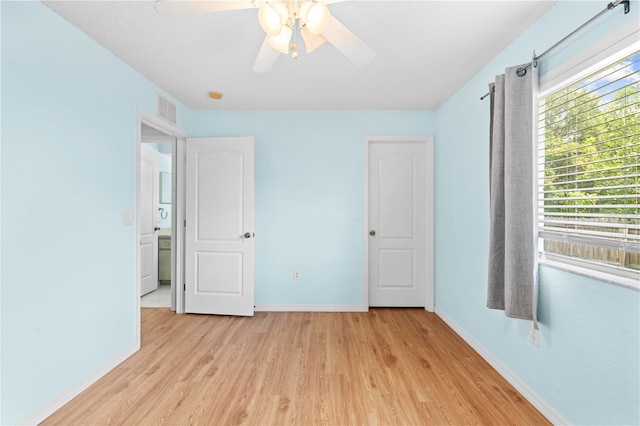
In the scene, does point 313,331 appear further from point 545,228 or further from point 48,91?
point 48,91

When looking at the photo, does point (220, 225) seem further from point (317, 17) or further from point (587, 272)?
point (587, 272)

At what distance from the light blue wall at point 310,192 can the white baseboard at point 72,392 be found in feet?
4.95

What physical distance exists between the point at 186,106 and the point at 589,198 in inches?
144

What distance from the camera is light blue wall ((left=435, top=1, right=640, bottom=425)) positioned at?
137cm

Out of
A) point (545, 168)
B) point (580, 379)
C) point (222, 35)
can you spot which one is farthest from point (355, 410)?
point (222, 35)

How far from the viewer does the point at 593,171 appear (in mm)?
1544

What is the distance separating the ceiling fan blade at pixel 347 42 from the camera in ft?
4.58

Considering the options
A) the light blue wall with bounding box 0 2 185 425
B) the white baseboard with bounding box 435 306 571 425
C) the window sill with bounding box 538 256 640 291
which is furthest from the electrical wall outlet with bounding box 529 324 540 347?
the light blue wall with bounding box 0 2 185 425

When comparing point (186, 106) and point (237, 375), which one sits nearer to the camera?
point (237, 375)

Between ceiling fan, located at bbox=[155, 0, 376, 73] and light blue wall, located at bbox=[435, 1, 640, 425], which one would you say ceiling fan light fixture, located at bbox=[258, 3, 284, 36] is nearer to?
ceiling fan, located at bbox=[155, 0, 376, 73]

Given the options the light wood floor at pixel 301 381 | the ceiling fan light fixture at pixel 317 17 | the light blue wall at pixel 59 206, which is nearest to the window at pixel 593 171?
the light wood floor at pixel 301 381

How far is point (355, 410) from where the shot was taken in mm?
1812

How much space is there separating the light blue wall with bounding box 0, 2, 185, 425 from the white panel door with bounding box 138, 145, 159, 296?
1943mm

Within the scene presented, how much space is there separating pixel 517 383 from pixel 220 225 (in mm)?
3004
